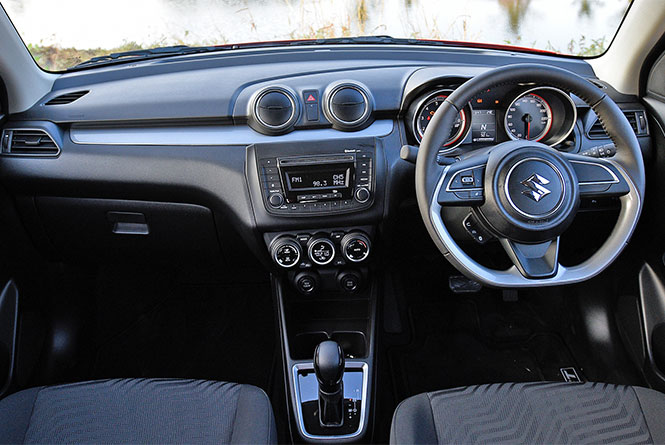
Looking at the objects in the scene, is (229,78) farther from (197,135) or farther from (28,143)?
(28,143)

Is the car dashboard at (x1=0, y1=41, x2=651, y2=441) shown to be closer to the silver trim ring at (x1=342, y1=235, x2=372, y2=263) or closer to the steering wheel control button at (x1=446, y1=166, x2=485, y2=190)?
the silver trim ring at (x1=342, y1=235, x2=372, y2=263)

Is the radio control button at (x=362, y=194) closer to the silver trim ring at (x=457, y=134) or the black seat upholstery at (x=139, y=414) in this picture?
the silver trim ring at (x=457, y=134)

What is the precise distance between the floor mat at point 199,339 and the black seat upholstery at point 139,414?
2.74 feet

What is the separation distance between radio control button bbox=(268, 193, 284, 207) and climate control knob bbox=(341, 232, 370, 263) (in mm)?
252

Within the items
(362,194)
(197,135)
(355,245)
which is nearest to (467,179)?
(362,194)

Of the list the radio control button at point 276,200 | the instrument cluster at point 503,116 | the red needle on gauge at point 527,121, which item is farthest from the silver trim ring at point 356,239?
the red needle on gauge at point 527,121

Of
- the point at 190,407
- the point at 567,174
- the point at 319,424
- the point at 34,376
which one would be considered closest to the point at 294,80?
the point at 567,174

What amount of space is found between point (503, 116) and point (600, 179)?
1.20ft

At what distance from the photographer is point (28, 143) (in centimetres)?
172

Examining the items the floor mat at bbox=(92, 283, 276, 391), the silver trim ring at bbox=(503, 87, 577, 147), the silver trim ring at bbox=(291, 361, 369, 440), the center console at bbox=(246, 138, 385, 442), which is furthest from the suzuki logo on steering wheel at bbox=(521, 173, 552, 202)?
the floor mat at bbox=(92, 283, 276, 391)

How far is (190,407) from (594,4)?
198cm

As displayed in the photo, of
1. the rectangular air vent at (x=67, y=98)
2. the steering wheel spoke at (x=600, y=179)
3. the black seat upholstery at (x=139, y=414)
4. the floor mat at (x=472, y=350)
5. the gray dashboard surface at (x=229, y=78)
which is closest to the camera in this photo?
the black seat upholstery at (x=139, y=414)

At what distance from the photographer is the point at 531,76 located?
1275 millimetres

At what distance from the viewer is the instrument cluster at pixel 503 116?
157 cm
